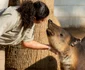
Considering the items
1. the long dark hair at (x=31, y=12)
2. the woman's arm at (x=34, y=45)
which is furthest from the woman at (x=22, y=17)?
the woman's arm at (x=34, y=45)

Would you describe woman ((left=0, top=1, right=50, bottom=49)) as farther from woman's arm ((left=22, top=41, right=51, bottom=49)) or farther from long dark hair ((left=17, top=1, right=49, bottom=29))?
woman's arm ((left=22, top=41, right=51, bottom=49))

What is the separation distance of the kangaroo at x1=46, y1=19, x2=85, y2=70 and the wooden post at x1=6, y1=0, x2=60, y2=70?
1.70 ft

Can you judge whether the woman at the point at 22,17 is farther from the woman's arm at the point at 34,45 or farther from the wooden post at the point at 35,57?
the wooden post at the point at 35,57

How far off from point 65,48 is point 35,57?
721 mm

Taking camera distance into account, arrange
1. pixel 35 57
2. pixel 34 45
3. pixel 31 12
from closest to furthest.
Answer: pixel 31 12 → pixel 34 45 → pixel 35 57

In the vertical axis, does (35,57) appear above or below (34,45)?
below

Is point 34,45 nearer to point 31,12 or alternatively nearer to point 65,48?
point 65,48

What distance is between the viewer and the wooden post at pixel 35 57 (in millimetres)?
6078

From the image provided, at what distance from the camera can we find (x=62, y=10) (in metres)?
9.05

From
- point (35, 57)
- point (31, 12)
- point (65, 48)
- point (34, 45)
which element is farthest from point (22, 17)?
point (35, 57)

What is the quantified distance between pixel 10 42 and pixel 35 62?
0.98m

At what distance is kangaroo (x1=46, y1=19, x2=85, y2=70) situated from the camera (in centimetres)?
554

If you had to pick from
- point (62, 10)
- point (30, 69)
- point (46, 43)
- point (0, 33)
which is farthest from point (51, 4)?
point (62, 10)

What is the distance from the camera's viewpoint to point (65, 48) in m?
5.57
